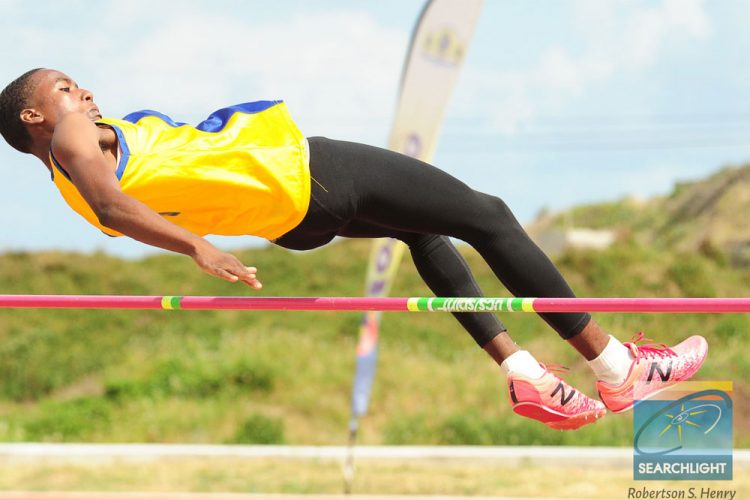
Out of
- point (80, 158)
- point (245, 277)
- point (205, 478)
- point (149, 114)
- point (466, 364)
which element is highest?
point (149, 114)

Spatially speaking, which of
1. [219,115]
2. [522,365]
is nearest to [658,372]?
[522,365]

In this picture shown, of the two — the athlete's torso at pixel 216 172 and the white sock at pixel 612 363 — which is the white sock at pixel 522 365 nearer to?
the white sock at pixel 612 363

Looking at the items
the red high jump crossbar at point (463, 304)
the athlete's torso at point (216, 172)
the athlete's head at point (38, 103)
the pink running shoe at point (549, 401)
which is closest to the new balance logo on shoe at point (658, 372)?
the pink running shoe at point (549, 401)

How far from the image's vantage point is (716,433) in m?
4.02

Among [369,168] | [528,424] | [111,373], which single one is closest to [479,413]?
[528,424]

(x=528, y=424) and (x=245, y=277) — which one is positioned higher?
(x=245, y=277)

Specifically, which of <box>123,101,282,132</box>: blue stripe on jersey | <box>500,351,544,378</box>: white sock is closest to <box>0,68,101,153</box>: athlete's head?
<box>123,101,282,132</box>: blue stripe on jersey

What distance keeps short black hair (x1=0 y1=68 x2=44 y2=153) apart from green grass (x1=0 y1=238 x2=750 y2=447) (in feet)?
19.0

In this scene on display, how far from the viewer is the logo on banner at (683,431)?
341cm

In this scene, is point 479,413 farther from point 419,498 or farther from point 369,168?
point 369,168

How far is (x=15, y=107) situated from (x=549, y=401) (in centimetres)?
170

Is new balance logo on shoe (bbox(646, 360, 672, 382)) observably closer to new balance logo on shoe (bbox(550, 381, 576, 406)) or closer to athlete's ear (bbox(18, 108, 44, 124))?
new balance logo on shoe (bbox(550, 381, 576, 406))

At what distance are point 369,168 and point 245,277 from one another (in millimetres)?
528

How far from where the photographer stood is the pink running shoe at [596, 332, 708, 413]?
2.89m
